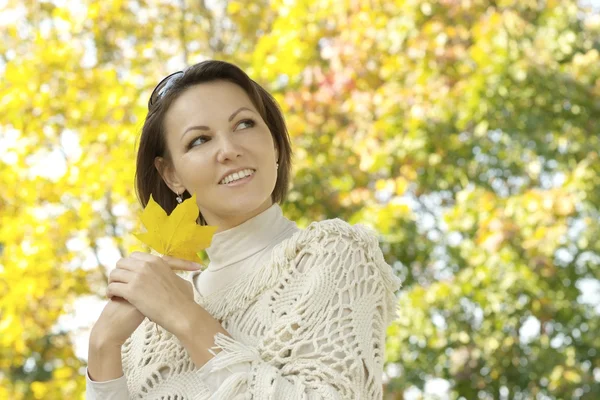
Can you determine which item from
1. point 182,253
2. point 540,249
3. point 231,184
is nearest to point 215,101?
point 231,184

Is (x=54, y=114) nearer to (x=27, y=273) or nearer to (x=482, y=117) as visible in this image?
(x=27, y=273)

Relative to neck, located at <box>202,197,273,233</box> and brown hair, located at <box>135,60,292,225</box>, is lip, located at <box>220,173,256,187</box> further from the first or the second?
brown hair, located at <box>135,60,292,225</box>

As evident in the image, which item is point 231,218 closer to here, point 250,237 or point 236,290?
point 250,237

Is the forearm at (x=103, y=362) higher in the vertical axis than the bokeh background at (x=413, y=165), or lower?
higher

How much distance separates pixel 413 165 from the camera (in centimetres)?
611

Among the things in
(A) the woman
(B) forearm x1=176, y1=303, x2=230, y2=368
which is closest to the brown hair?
(A) the woman

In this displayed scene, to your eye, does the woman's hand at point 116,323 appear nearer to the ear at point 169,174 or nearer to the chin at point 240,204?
the chin at point 240,204

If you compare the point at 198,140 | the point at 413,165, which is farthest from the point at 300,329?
the point at 413,165

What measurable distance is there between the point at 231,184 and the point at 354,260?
0.35 metres

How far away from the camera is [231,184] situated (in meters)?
2.04

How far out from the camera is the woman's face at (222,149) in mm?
2037

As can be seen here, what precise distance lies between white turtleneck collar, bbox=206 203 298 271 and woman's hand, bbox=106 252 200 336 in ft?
1.06

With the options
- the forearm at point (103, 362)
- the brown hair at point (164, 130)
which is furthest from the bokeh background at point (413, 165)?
the forearm at point (103, 362)

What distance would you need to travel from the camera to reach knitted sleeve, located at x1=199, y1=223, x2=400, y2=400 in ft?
5.70
